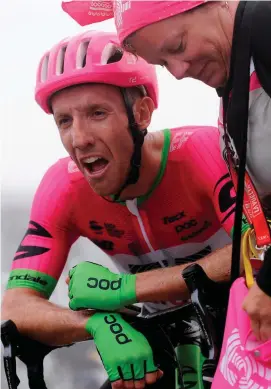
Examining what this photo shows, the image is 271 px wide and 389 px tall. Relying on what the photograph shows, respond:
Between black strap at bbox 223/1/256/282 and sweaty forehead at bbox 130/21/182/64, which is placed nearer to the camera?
black strap at bbox 223/1/256/282

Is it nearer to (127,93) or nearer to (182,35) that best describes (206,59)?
(182,35)

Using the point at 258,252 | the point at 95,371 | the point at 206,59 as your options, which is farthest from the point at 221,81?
the point at 95,371

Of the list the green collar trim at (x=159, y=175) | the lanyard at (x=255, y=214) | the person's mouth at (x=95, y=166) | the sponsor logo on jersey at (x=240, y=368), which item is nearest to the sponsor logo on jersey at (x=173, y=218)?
the green collar trim at (x=159, y=175)

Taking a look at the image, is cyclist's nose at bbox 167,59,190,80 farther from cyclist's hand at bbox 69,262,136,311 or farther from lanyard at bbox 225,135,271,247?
cyclist's hand at bbox 69,262,136,311

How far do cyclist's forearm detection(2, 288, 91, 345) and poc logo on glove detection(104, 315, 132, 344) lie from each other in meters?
0.10

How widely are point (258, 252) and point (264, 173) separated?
0.18 meters

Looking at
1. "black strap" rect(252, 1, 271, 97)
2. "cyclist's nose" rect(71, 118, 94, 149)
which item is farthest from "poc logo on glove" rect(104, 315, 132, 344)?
"black strap" rect(252, 1, 271, 97)

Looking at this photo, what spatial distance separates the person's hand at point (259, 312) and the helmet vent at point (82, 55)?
111cm

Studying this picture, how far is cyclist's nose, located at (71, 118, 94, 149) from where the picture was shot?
2.00m

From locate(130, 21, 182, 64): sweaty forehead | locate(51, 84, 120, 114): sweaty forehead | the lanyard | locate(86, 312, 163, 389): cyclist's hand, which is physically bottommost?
locate(86, 312, 163, 389): cyclist's hand

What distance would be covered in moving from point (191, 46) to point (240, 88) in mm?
189

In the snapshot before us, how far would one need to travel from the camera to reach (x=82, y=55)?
212cm

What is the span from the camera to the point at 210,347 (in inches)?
64.8

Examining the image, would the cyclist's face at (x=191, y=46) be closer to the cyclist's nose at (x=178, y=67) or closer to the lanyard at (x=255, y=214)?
the cyclist's nose at (x=178, y=67)
